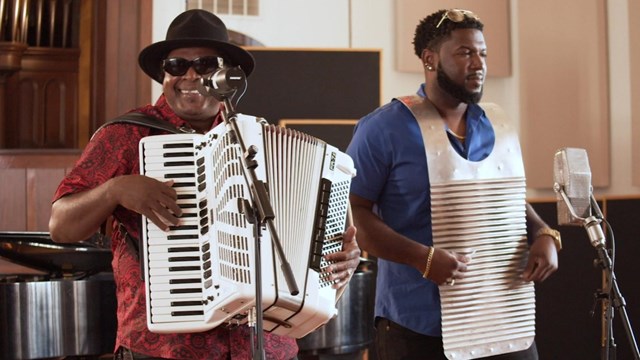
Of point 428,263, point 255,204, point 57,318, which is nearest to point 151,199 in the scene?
point 255,204

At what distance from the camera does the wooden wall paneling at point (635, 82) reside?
24.2ft

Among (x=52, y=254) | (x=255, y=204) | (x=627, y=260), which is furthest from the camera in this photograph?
(x=627, y=260)

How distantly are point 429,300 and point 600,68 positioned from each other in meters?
4.93

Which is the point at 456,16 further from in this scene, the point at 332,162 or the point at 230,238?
the point at 230,238

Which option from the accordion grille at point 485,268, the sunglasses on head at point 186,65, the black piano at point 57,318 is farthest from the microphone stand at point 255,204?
the black piano at point 57,318

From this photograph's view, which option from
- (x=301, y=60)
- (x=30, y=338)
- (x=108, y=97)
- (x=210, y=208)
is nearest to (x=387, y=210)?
(x=210, y=208)

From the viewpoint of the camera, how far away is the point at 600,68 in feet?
25.4

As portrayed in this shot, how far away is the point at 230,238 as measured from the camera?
2.44 meters

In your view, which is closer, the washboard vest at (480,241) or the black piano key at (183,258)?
the black piano key at (183,258)

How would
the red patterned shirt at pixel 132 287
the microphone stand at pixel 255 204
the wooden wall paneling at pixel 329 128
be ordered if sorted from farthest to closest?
the wooden wall paneling at pixel 329 128 < the red patterned shirt at pixel 132 287 < the microphone stand at pixel 255 204

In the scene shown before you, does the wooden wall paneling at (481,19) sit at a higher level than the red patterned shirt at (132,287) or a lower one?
higher

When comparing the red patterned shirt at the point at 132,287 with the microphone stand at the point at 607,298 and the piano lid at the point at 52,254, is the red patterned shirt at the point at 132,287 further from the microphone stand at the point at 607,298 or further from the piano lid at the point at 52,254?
the piano lid at the point at 52,254

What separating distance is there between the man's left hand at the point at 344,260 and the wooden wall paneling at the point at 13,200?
189 inches

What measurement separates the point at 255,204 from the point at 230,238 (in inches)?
7.8
